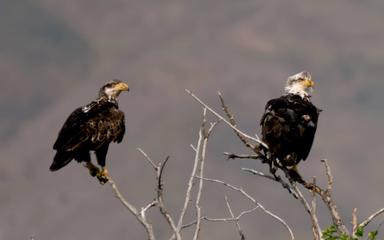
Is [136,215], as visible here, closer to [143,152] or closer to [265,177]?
[143,152]

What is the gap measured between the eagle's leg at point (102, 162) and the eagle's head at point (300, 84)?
419 centimetres

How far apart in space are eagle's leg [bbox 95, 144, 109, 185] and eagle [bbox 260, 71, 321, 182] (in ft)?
13.1

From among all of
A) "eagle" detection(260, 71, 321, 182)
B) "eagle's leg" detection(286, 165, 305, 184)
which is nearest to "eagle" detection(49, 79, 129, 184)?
"eagle" detection(260, 71, 321, 182)

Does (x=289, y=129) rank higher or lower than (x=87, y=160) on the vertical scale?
lower

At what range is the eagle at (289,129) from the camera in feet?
33.9

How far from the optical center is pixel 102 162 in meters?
13.4

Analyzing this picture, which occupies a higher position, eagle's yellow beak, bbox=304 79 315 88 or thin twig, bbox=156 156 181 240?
eagle's yellow beak, bbox=304 79 315 88

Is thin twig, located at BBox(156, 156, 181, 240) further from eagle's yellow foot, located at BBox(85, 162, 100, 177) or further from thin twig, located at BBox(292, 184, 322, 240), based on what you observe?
eagle's yellow foot, located at BBox(85, 162, 100, 177)

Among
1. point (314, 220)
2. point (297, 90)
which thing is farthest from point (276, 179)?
point (297, 90)

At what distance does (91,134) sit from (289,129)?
4755 millimetres

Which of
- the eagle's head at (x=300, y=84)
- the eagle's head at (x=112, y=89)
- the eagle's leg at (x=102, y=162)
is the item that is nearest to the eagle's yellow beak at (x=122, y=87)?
the eagle's head at (x=112, y=89)

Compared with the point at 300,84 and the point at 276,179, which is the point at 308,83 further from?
the point at 276,179

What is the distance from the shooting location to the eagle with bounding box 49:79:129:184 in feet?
42.5

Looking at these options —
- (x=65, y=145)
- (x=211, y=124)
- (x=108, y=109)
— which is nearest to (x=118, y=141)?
(x=108, y=109)
